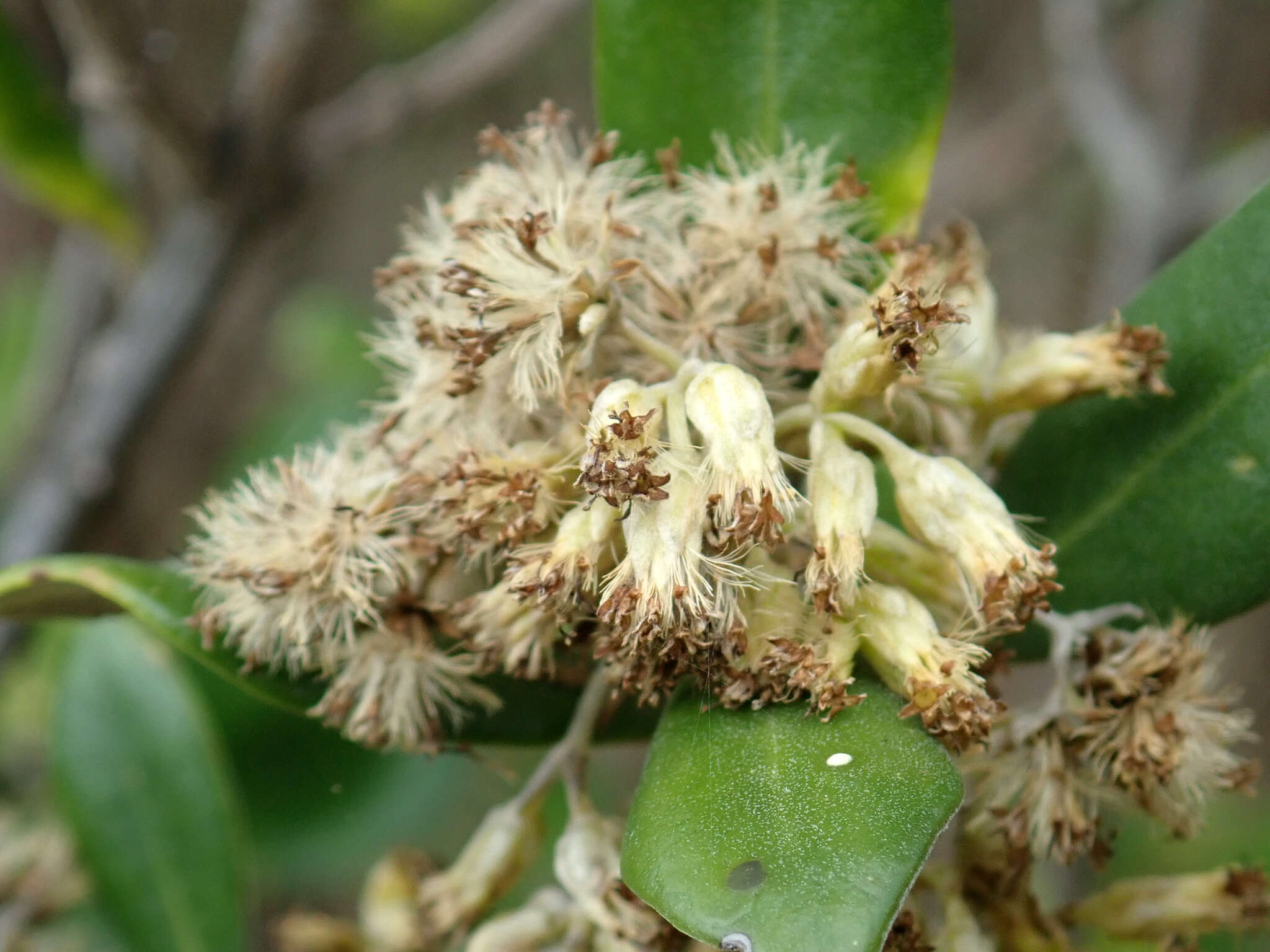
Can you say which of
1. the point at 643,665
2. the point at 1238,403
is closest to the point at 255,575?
the point at 643,665

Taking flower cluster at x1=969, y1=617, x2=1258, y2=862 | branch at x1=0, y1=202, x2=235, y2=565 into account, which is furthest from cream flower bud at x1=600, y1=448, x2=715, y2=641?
branch at x1=0, y1=202, x2=235, y2=565

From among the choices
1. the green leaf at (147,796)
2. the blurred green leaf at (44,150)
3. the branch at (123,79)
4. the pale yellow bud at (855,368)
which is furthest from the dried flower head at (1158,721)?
the blurred green leaf at (44,150)

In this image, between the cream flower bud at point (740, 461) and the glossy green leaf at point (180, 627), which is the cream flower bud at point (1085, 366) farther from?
the glossy green leaf at point (180, 627)

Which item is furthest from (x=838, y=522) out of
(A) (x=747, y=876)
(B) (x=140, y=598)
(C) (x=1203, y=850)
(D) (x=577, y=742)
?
(C) (x=1203, y=850)

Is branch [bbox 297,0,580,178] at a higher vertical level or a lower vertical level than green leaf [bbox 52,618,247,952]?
higher

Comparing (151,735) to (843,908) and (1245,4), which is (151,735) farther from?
(1245,4)

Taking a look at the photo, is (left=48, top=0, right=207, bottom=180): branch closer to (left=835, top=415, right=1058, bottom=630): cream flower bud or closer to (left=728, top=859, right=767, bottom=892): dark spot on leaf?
(left=835, top=415, right=1058, bottom=630): cream flower bud

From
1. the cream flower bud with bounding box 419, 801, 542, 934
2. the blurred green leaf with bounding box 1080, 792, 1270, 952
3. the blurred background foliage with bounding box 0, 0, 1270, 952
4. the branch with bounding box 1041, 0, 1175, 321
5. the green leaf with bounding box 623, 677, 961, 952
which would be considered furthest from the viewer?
the branch with bounding box 1041, 0, 1175, 321
